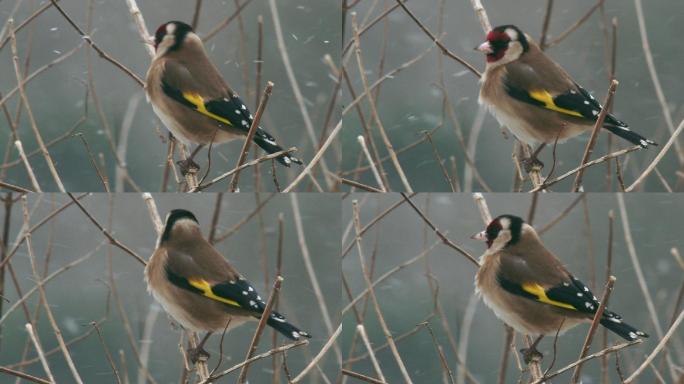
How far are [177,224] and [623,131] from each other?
4.35 ft

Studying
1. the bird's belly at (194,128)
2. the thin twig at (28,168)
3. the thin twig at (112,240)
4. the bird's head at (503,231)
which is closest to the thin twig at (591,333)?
the bird's head at (503,231)

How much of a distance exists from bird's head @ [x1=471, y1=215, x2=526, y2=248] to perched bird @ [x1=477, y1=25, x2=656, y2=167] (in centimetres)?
24

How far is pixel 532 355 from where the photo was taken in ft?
10.4

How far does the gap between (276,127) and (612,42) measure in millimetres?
1016

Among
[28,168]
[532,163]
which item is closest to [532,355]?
[532,163]

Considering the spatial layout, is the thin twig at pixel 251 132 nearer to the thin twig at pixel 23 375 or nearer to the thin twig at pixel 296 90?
the thin twig at pixel 296 90

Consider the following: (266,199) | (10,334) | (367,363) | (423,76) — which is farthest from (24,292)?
(423,76)

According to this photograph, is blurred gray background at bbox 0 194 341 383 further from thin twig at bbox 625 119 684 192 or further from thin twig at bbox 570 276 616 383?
thin twig at bbox 625 119 684 192

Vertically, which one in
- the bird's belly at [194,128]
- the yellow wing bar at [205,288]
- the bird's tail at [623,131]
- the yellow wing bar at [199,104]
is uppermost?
the yellow wing bar at [199,104]

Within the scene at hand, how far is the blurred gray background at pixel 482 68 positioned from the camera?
10.3ft

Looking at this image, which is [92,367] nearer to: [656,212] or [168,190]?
[168,190]

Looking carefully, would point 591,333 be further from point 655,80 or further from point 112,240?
point 112,240

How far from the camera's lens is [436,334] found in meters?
3.21

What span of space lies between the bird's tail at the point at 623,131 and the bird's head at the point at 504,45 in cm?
32
